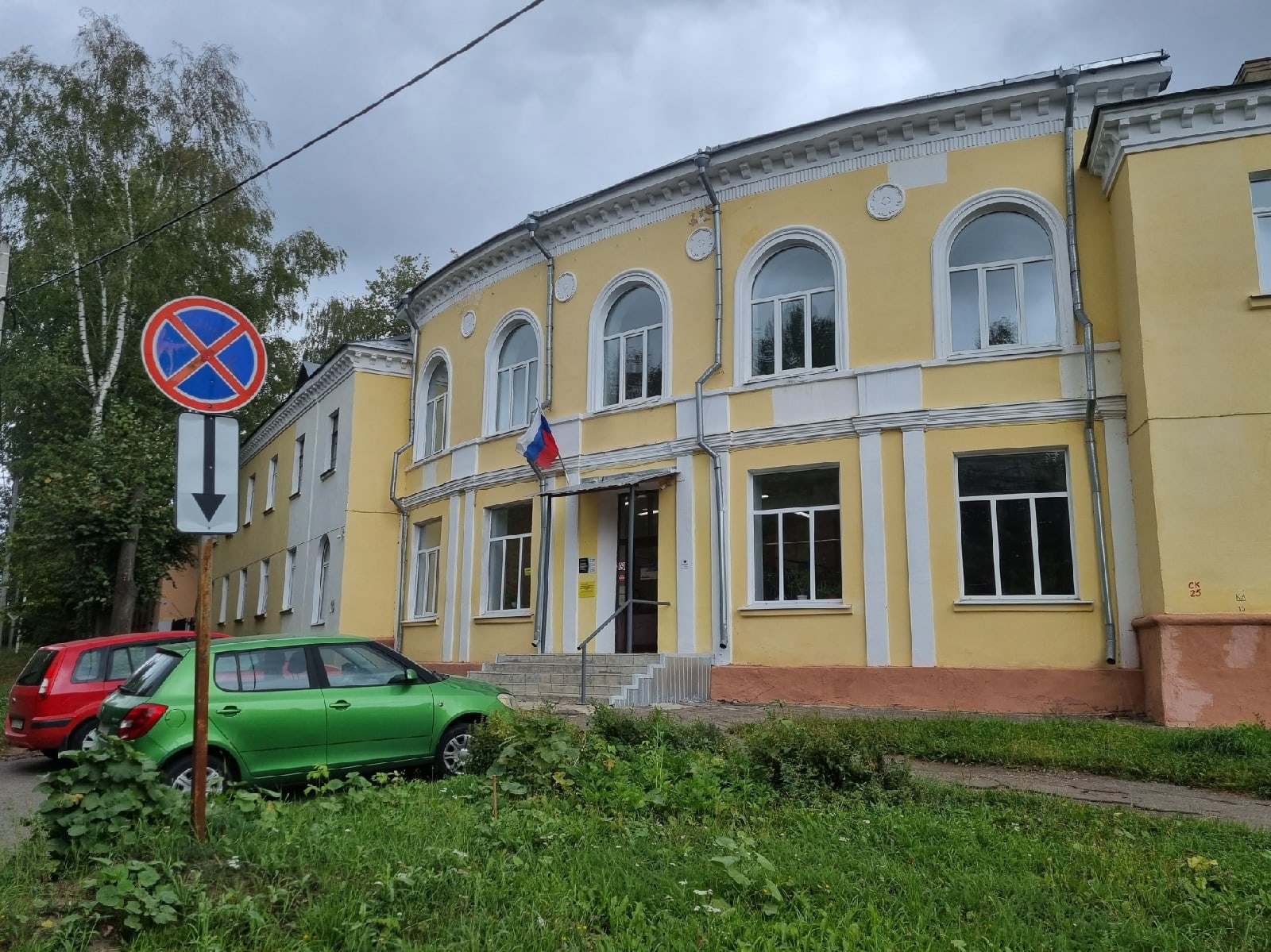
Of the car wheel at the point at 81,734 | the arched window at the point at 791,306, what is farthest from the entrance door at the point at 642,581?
the car wheel at the point at 81,734

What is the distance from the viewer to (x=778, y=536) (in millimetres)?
14516

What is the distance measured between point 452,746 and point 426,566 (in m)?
12.6

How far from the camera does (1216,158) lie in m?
11.6

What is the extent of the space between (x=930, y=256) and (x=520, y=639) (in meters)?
9.37

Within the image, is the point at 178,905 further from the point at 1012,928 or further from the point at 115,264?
the point at 115,264

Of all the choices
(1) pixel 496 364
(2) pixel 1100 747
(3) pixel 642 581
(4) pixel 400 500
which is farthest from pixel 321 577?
(2) pixel 1100 747

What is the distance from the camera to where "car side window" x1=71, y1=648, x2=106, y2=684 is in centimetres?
1091

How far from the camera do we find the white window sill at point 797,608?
44.7 ft

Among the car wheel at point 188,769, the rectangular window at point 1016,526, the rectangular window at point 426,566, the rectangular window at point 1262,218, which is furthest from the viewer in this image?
the rectangular window at point 426,566

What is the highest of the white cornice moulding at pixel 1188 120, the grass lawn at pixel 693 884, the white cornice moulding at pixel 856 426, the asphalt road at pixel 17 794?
the white cornice moulding at pixel 1188 120

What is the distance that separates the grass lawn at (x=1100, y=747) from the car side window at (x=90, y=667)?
8.26 meters

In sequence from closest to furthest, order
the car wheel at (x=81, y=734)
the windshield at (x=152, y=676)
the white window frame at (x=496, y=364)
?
the windshield at (x=152, y=676)
the car wheel at (x=81, y=734)
the white window frame at (x=496, y=364)

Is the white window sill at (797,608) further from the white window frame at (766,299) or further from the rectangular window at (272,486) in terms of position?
the rectangular window at (272,486)

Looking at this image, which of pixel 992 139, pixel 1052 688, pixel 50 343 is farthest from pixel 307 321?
pixel 1052 688
